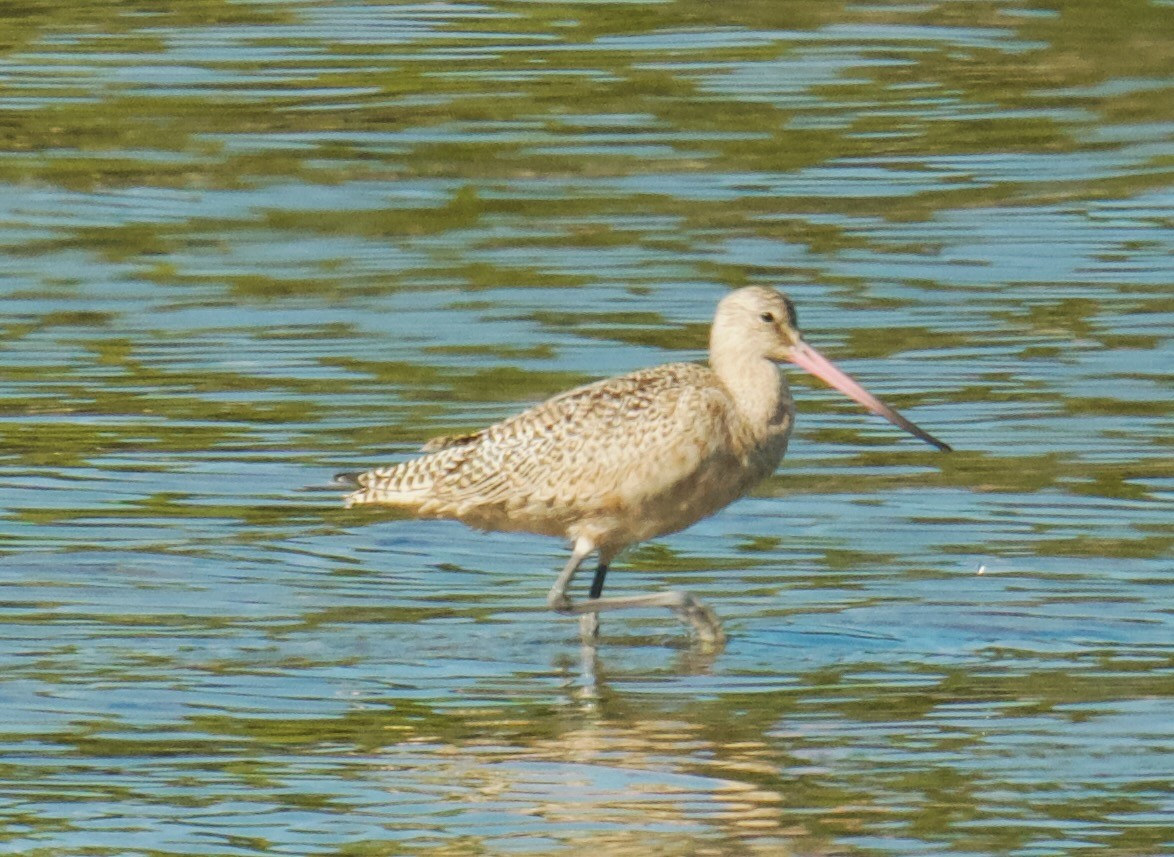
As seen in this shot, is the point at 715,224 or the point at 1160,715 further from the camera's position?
the point at 715,224

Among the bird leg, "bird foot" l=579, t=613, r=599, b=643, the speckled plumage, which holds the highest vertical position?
the speckled plumage

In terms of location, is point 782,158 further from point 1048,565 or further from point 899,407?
point 1048,565

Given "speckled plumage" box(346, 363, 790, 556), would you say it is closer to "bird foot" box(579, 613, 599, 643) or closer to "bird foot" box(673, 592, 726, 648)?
"bird foot" box(579, 613, 599, 643)

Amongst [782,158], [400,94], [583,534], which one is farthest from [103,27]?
[583,534]

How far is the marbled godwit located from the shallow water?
25cm

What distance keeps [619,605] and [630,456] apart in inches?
16.6

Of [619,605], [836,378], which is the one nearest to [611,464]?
[619,605]

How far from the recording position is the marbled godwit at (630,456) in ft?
27.1

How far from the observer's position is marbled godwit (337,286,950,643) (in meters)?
8.25

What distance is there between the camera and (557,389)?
35.6ft

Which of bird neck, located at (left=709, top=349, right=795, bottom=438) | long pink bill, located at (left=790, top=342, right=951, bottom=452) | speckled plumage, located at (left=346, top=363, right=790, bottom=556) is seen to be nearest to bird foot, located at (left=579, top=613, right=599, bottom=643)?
speckled plumage, located at (left=346, top=363, right=790, bottom=556)

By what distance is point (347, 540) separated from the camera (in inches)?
361

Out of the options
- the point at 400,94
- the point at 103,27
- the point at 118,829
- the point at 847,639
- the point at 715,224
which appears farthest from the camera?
the point at 103,27

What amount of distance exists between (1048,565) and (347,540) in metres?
2.18
